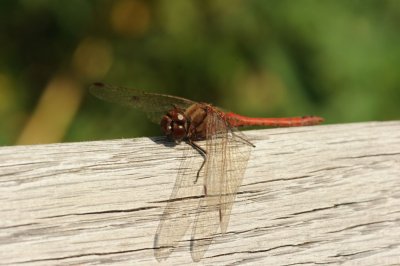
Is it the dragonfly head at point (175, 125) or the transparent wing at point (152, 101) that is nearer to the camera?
the dragonfly head at point (175, 125)

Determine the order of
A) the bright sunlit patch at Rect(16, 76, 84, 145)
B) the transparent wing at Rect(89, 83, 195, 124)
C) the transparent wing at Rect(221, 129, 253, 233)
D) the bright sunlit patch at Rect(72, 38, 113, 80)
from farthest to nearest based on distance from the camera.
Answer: the bright sunlit patch at Rect(72, 38, 113, 80) → the bright sunlit patch at Rect(16, 76, 84, 145) → the transparent wing at Rect(89, 83, 195, 124) → the transparent wing at Rect(221, 129, 253, 233)

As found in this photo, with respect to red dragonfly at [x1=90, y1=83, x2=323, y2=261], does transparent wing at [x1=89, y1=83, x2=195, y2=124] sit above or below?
above

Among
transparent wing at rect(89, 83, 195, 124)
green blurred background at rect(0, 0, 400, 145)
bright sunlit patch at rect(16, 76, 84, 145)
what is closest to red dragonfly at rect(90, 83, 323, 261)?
transparent wing at rect(89, 83, 195, 124)

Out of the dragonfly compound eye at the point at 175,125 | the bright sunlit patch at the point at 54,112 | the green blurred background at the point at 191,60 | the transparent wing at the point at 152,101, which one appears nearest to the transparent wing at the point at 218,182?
the dragonfly compound eye at the point at 175,125

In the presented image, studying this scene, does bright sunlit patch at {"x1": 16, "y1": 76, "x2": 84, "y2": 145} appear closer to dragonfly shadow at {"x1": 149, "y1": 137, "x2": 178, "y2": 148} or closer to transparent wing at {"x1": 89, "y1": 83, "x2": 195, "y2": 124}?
transparent wing at {"x1": 89, "y1": 83, "x2": 195, "y2": 124}

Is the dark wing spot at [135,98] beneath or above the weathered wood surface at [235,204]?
above

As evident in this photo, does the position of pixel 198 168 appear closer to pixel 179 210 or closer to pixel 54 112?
pixel 179 210

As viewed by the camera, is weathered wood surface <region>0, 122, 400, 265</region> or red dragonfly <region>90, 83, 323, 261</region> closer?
weathered wood surface <region>0, 122, 400, 265</region>

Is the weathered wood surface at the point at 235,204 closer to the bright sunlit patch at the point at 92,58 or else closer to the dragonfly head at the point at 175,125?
the dragonfly head at the point at 175,125
